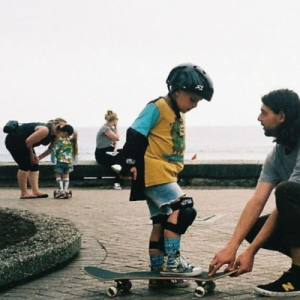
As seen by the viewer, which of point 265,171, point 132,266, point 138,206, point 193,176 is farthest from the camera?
point 193,176

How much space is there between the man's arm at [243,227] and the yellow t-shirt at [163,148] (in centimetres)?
65

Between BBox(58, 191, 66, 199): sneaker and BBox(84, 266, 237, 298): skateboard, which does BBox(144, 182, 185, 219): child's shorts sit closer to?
BBox(84, 266, 237, 298): skateboard

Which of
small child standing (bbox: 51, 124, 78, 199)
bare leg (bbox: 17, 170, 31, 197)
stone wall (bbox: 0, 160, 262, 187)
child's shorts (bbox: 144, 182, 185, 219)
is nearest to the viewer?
child's shorts (bbox: 144, 182, 185, 219)

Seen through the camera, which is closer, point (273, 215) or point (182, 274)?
point (273, 215)

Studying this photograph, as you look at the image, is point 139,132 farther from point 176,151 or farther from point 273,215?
point 273,215

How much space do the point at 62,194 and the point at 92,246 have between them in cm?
566

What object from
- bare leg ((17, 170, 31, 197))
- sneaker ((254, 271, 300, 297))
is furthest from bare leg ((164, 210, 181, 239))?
bare leg ((17, 170, 31, 197))

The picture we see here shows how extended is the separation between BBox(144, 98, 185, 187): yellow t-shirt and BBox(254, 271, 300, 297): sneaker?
3.39ft

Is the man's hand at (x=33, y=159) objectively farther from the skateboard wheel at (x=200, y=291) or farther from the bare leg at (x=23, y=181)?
the skateboard wheel at (x=200, y=291)

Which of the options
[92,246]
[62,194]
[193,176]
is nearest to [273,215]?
[92,246]

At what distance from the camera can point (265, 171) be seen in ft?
17.7

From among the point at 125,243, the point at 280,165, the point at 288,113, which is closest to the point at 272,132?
the point at 288,113

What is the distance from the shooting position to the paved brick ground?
18.1 feet

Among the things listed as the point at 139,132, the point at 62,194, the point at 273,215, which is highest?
the point at 139,132
